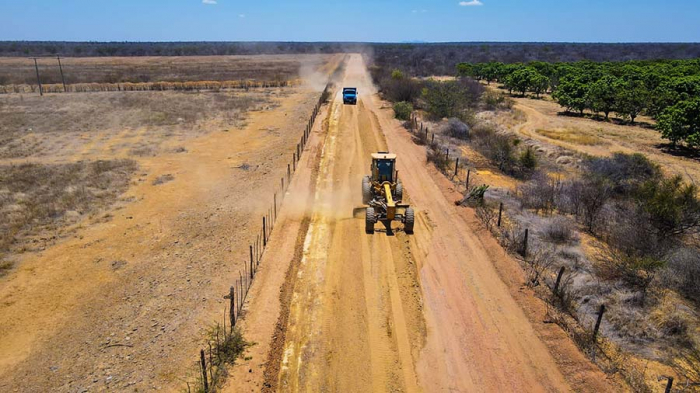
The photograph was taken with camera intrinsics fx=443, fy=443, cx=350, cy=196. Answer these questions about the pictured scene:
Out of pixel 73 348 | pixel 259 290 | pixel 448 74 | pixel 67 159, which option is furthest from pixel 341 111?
pixel 448 74

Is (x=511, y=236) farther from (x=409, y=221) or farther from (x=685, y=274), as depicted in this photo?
(x=685, y=274)

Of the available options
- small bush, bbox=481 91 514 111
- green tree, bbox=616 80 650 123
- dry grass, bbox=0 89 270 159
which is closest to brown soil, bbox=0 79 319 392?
dry grass, bbox=0 89 270 159

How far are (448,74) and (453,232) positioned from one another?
74.7 meters

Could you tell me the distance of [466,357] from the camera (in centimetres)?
1080

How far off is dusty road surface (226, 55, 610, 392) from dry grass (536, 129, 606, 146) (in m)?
20.2

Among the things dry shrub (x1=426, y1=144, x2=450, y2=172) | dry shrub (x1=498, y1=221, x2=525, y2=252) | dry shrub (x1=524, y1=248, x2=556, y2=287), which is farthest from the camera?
dry shrub (x1=426, y1=144, x2=450, y2=172)

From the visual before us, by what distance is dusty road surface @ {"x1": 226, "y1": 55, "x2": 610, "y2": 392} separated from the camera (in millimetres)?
10141

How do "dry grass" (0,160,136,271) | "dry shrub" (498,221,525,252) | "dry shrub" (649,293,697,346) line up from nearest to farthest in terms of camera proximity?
"dry shrub" (649,293,697,346), "dry shrub" (498,221,525,252), "dry grass" (0,160,136,271)

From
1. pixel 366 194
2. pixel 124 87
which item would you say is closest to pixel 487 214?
pixel 366 194

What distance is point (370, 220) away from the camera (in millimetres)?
17016

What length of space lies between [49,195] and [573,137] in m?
36.2

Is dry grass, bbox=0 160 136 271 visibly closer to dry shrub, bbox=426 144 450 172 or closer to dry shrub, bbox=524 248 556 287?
dry shrub, bbox=426 144 450 172

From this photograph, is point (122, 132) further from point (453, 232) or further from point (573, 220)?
point (573, 220)

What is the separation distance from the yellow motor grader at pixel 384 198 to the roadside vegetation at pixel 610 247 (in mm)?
3579
